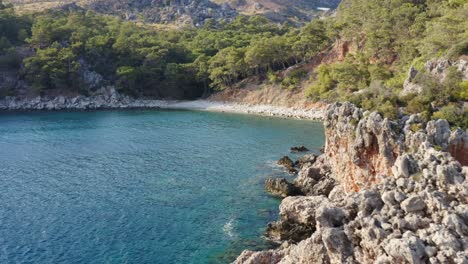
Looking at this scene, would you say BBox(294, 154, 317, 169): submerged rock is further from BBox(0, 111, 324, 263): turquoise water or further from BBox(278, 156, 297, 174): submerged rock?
BBox(0, 111, 324, 263): turquoise water

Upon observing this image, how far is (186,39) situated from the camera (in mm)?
137250

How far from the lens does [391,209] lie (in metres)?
20.8

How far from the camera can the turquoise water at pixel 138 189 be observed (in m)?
30.4

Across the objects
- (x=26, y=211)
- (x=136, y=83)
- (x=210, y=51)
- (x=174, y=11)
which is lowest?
(x=26, y=211)

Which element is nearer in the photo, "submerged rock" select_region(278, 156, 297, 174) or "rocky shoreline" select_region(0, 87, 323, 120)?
"submerged rock" select_region(278, 156, 297, 174)

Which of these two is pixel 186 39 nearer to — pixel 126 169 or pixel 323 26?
pixel 323 26

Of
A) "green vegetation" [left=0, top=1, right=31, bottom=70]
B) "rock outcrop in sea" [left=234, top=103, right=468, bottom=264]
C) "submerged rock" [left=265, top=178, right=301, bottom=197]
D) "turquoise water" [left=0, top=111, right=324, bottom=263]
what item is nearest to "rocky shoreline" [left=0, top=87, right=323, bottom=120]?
"green vegetation" [left=0, top=1, right=31, bottom=70]

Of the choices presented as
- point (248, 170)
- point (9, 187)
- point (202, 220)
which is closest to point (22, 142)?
point (9, 187)

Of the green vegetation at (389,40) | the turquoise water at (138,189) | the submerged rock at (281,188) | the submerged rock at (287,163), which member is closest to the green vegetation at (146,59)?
the green vegetation at (389,40)

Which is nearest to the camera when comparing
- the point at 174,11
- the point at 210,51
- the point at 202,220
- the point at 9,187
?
the point at 202,220

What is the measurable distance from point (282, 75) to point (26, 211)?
250 ft

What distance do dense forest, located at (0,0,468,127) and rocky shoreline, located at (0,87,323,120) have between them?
2.74m

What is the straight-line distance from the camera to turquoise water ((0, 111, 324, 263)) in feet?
99.8

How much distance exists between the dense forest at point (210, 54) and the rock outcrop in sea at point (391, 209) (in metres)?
45.8
